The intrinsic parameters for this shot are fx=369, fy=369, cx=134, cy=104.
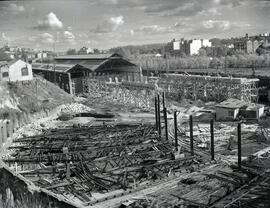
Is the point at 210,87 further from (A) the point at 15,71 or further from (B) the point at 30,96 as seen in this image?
(A) the point at 15,71

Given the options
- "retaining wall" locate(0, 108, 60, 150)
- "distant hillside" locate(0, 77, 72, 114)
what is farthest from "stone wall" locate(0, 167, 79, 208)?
"distant hillside" locate(0, 77, 72, 114)

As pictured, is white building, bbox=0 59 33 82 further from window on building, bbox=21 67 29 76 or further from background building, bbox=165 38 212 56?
background building, bbox=165 38 212 56

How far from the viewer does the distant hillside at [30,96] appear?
28750 millimetres

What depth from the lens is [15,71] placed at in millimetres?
33562

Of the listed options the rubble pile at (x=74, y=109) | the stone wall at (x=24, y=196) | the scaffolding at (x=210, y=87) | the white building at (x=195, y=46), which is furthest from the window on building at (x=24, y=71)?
the white building at (x=195, y=46)

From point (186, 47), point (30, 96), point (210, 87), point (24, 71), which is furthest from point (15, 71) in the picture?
point (186, 47)

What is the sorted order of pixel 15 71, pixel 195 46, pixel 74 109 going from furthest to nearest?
pixel 195 46
pixel 15 71
pixel 74 109

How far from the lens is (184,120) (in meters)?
25.2

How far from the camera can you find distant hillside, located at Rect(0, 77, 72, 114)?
28750 millimetres

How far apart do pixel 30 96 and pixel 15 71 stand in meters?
3.95

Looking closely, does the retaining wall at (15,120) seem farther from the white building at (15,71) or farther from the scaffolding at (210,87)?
the scaffolding at (210,87)

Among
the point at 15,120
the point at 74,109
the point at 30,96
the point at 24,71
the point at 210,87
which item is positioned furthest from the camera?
the point at 24,71

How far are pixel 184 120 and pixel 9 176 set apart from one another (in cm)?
1481

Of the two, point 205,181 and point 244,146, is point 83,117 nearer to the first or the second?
point 244,146
